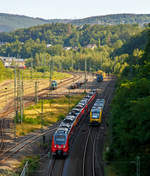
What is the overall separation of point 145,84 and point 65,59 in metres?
166

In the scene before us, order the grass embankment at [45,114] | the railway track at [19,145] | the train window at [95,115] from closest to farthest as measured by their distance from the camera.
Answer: the railway track at [19,145] → the train window at [95,115] → the grass embankment at [45,114]

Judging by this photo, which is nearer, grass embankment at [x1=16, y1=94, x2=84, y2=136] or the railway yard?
the railway yard

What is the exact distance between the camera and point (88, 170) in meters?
28.0

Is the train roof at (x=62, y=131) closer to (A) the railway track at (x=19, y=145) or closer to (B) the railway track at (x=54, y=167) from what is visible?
(B) the railway track at (x=54, y=167)

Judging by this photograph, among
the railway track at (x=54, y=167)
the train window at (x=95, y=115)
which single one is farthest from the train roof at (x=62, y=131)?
the train window at (x=95, y=115)

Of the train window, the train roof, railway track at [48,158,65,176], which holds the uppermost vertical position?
the train roof

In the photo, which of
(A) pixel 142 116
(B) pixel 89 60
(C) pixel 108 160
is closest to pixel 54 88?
(C) pixel 108 160

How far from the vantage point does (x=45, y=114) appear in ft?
177

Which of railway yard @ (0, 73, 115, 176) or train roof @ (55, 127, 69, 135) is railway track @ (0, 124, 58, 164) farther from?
train roof @ (55, 127, 69, 135)

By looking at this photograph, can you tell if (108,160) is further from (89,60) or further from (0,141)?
(89,60)

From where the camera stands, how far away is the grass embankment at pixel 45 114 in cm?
4500

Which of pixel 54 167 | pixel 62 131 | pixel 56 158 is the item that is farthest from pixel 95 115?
pixel 54 167

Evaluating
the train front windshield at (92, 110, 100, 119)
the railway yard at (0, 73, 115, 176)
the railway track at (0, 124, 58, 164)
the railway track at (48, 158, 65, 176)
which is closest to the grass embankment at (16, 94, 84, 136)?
the railway yard at (0, 73, 115, 176)

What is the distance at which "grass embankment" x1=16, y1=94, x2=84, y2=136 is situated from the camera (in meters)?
45.0
